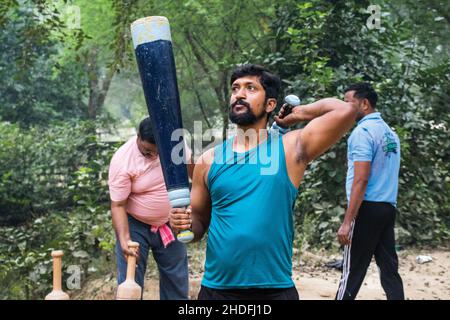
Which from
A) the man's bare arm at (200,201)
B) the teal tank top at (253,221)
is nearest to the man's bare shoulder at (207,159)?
the man's bare arm at (200,201)

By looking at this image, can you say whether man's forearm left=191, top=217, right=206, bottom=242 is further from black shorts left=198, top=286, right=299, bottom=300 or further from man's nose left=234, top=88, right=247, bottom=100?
man's nose left=234, top=88, right=247, bottom=100

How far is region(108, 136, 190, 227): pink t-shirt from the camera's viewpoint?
170 inches

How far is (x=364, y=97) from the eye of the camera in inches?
189

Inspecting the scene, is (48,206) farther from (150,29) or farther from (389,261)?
(150,29)

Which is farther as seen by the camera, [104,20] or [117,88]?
[117,88]

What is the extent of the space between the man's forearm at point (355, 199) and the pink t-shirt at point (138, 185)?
1.30 meters

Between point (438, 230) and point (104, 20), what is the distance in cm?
733

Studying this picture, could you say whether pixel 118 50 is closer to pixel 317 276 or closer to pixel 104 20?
pixel 317 276

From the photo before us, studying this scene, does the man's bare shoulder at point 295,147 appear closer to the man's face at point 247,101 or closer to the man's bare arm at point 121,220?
the man's face at point 247,101

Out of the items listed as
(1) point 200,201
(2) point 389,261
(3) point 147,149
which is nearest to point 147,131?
(3) point 147,149

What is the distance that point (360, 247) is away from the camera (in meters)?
4.46

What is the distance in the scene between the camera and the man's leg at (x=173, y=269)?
4598 mm

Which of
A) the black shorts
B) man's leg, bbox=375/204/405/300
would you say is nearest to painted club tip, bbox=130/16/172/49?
the black shorts
